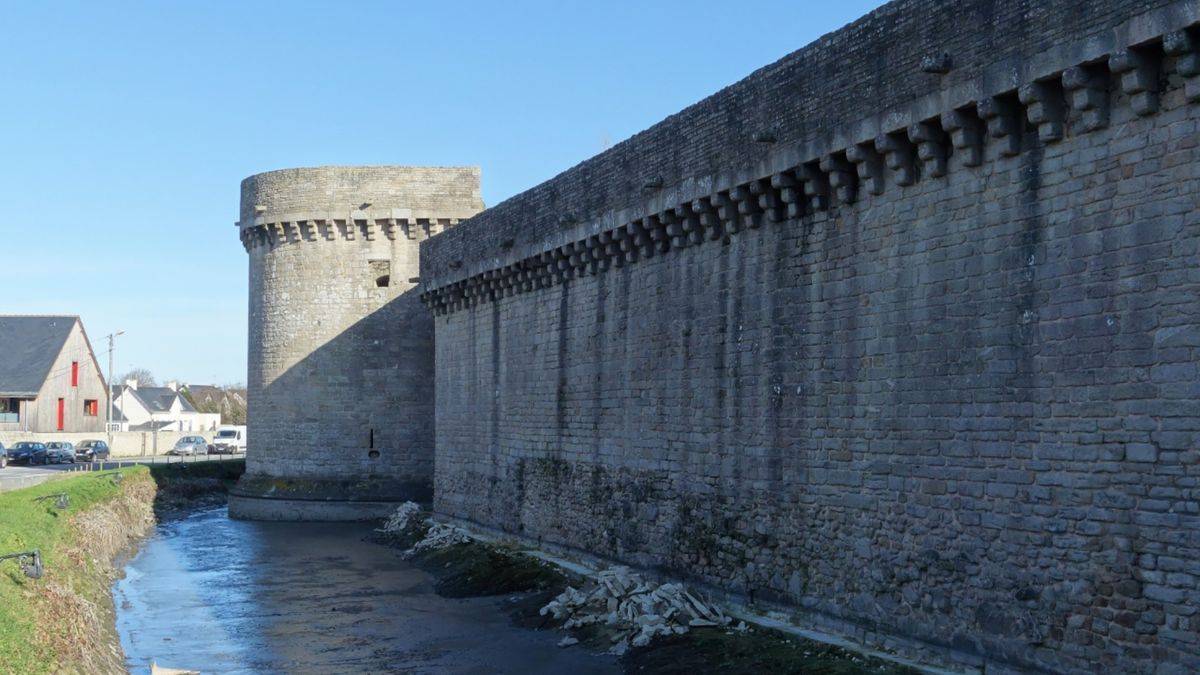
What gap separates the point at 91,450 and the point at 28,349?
11322 mm

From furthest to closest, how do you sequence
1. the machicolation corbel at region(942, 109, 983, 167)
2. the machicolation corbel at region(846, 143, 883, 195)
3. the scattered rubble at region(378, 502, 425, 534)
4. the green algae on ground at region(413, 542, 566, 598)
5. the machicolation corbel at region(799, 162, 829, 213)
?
the scattered rubble at region(378, 502, 425, 534) → the green algae on ground at region(413, 542, 566, 598) → the machicolation corbel at region(799, 162, 829, 213) → the machicolation corbel at region(846, 143, 883, 195) → the machicolation corbel at region(942, 109, 983, 167)

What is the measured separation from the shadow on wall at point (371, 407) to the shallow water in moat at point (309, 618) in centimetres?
403

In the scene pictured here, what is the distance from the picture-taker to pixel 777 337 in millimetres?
13773

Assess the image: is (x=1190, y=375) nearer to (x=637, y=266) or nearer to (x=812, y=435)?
(x=812, y=435)

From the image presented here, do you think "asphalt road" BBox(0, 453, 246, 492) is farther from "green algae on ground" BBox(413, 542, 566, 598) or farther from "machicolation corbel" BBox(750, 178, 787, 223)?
"machicolation corbel" BBox(750, 178, 787, 223)

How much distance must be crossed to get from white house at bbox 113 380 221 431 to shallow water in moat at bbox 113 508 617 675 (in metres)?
53.5

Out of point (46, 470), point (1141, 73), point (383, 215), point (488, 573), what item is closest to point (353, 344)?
point (383, 215)

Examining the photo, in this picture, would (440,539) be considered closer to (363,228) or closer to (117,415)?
(363,228)

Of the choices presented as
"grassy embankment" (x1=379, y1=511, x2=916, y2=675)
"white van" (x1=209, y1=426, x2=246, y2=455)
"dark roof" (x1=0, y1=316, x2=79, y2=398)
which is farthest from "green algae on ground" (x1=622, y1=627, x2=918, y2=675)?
"dark roof" (x1=0, y1=316, x2=79, y2=398)

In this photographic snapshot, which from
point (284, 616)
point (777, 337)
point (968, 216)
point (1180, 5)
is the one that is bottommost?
point (284, 616)

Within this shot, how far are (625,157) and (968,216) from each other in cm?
694

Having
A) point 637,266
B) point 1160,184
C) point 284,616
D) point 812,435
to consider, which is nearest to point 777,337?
point 812,435

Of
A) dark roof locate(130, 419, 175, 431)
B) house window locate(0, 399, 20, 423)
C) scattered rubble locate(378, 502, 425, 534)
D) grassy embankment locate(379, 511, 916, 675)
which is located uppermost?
house window locate(0, 399, 20, 423)

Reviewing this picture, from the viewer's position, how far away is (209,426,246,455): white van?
189 feet
